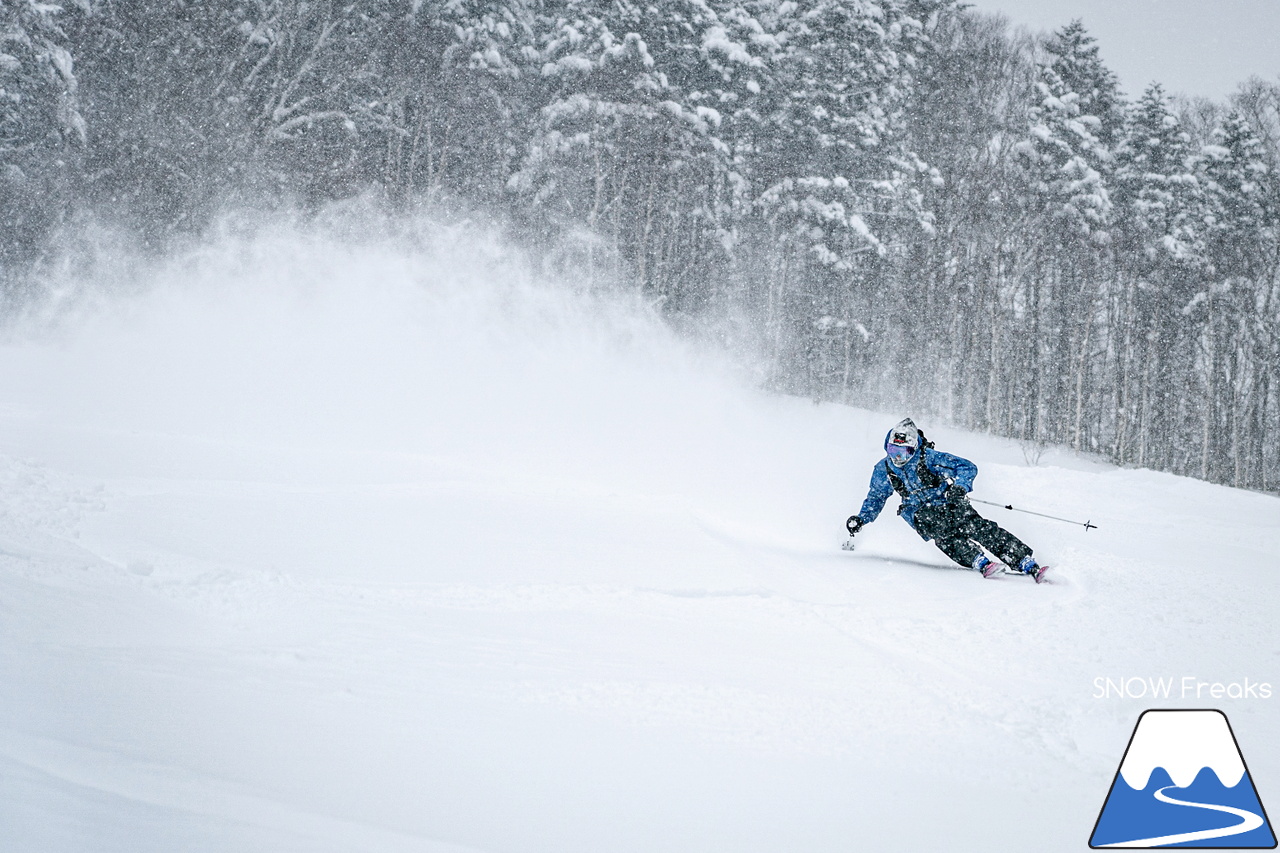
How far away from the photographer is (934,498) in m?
8.59

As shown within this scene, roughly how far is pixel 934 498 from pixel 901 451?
21.4 inches

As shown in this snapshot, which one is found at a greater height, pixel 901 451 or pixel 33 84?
pixel 33 84

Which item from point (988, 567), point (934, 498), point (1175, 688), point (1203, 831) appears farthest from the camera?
point (934, 498)

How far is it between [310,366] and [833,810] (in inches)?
503

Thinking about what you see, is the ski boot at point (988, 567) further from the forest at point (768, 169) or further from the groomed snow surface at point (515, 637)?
the forest at point (768, 169)

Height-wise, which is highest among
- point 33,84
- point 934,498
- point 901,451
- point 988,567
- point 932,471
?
point 33,84

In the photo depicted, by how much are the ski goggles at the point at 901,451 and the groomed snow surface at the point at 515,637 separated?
1.01m

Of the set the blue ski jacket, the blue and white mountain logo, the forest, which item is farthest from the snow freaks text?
the forest

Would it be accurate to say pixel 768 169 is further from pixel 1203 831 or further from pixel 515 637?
pixel 1203 831

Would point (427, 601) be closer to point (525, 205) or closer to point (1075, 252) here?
point (525, 205)

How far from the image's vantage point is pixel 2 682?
10.9ft

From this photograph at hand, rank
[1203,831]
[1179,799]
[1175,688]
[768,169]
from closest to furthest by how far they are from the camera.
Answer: [1203,831] < [1179,799] < [1175,688] < [768,169]

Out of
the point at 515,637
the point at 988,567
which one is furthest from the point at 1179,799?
the point at 988,567

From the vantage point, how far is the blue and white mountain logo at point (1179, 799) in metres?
3.24
